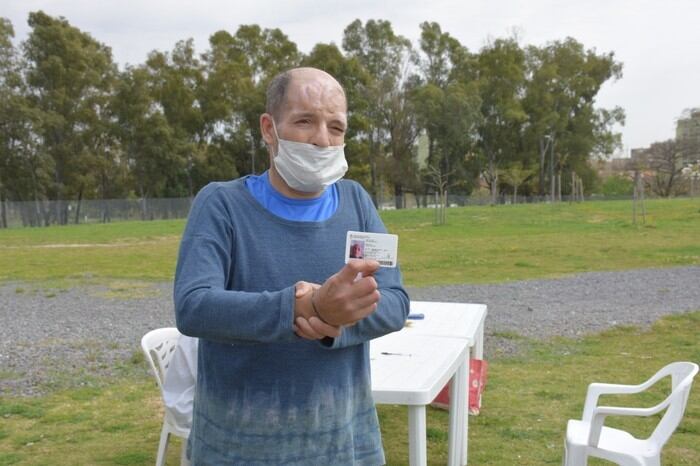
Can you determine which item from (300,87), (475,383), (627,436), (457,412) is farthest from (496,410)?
(300,87)

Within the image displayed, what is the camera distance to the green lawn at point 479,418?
4715mm

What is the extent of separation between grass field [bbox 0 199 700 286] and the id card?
1192 cm

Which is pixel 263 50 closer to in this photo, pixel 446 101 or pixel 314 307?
pixel 446 101

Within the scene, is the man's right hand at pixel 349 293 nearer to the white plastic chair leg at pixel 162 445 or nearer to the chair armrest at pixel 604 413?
the chair armrest at pixel 604 413

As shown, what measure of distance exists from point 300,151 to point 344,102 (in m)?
0.18

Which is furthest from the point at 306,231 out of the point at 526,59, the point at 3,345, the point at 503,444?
the point at 526,59

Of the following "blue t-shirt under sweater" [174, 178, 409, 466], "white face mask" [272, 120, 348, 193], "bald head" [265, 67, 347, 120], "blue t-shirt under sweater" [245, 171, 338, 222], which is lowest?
"blue t-shirt under sweater" [174, 178, 409, 466]

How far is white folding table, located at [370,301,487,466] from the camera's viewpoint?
10.6 ft

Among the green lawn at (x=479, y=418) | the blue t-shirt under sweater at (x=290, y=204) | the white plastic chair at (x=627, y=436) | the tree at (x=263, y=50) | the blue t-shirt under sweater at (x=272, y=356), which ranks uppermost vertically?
the tree at (x=263, y=50)

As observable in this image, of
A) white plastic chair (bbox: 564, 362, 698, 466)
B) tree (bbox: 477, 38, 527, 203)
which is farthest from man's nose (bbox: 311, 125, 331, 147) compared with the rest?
tree (bbox: 477, 38, 527, 203)

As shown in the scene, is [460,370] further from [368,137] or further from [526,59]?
[526,59]

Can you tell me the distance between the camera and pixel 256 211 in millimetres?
1645

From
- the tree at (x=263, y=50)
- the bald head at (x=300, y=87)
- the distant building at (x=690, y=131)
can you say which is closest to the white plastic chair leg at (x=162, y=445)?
the bald head at (x=300, y=87)

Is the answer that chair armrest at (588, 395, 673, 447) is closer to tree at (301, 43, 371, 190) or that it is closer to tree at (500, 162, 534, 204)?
tree at (301, 43, 371, 190)
